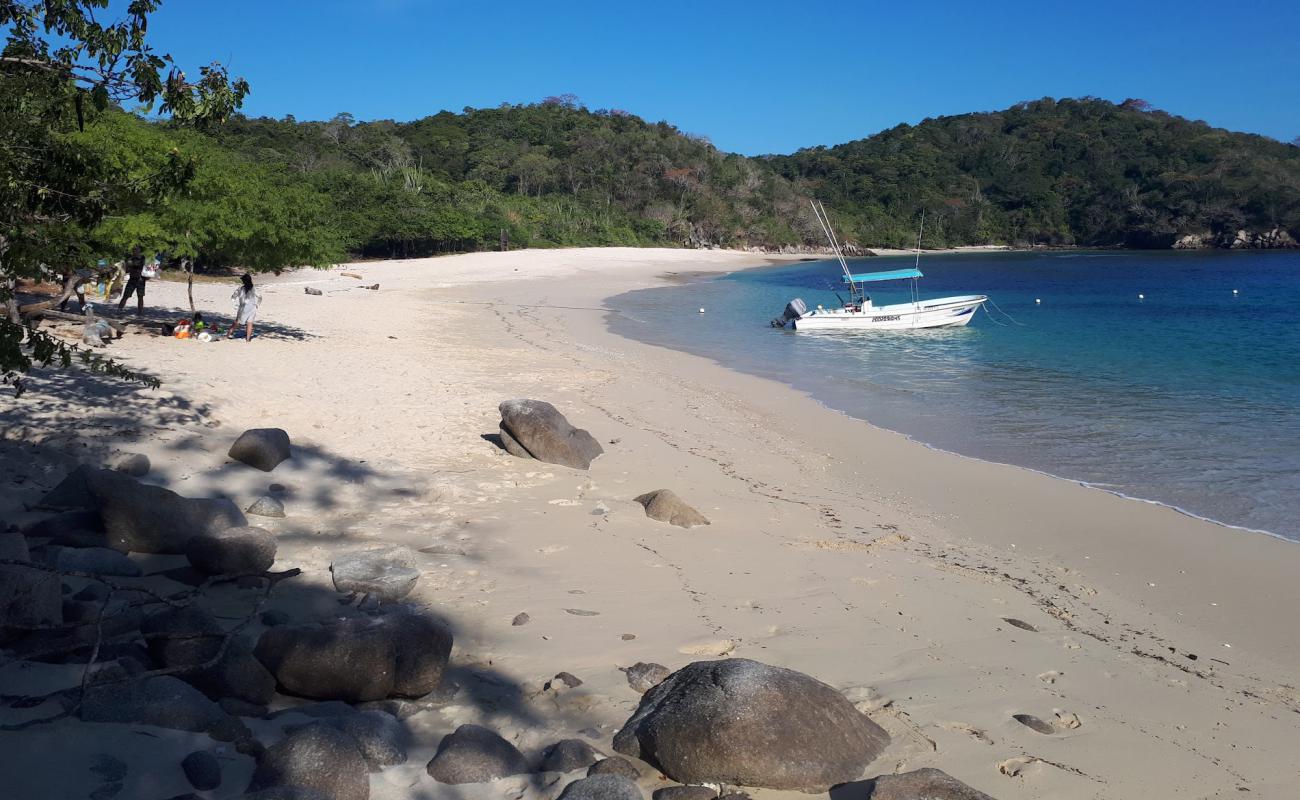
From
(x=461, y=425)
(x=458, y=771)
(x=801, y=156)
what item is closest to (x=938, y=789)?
(x=458, y=771)

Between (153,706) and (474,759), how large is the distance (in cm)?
135

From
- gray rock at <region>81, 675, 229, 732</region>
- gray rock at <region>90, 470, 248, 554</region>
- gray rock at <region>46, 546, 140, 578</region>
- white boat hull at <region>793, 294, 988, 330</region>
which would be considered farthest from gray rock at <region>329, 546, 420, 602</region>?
white boat hull at <region>793, 294, 988, 330</region>

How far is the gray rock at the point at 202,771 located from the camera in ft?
11.1

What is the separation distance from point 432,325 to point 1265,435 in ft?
57.4

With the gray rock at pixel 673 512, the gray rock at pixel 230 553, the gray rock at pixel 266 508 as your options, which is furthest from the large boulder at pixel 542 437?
the gray rock at pixel 230 553

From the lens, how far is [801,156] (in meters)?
160

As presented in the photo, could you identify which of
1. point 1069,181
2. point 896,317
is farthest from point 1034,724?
point 1069,181

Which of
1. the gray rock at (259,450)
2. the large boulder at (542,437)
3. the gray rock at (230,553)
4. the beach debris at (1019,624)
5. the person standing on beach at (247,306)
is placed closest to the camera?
the gray rock at (230,553)

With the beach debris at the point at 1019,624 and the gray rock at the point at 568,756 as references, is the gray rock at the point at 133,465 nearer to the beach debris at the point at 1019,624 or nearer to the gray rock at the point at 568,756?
the gray rock at the point at 568,756

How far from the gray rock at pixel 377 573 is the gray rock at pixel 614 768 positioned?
2380 millimetres

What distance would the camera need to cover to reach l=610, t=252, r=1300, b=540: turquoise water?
11.3 meters

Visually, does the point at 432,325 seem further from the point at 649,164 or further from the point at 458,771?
the point at 649,164

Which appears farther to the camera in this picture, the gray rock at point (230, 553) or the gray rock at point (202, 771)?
the gray rock at point (230, 553)

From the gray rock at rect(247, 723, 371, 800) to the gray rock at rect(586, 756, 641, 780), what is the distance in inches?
37.3
